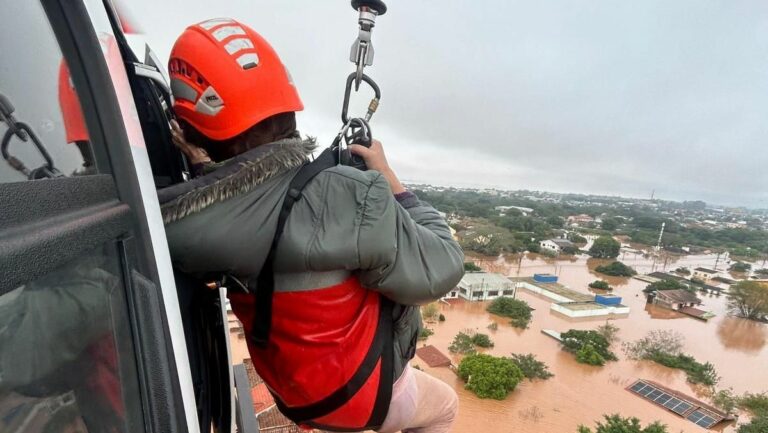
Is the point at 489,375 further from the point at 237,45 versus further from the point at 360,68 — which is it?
the point at 237,45

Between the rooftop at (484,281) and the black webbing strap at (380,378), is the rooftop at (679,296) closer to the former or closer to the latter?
the rooftop at (484,281)

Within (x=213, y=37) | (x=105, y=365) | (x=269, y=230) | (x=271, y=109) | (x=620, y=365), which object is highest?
(x=213, y=37)

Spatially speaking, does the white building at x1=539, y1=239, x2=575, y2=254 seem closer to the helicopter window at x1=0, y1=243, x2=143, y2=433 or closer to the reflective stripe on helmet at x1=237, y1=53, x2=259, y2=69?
the reflective stripe on helmet at x1=237, y1=53, x2=259, y2=69

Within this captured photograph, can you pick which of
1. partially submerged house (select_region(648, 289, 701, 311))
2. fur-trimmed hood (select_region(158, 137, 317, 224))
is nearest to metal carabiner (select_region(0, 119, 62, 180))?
fur-trimmed hood (select_region(158, 137, 317, 224))

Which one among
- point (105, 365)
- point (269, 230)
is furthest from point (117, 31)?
point (105, 365)

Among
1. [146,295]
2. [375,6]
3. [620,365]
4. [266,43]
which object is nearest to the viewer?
[146,295]

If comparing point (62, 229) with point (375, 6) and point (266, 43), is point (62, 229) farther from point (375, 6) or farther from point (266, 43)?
point (375, 6)

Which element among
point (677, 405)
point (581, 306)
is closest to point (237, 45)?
point (677, 405)
